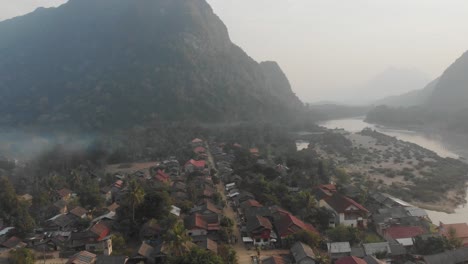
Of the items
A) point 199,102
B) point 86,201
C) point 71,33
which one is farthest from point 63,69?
point 86,201

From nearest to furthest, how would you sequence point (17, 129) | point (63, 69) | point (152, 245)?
point (152, 245) → point (17, 129) → point (63, 69)

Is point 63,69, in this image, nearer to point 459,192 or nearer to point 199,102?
point 199,102

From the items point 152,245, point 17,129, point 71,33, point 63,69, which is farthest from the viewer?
point 71,33

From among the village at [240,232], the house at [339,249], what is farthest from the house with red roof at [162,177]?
the house at [339,249]

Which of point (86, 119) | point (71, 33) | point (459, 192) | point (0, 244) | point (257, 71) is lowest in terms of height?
point (459, 192)

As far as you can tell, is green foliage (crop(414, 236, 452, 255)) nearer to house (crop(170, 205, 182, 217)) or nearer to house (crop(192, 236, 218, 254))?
house (crop(192, 236, 218, 254))

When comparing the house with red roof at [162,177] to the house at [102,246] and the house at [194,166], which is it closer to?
the house at [194,166]

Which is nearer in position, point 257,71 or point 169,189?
point 169,189
